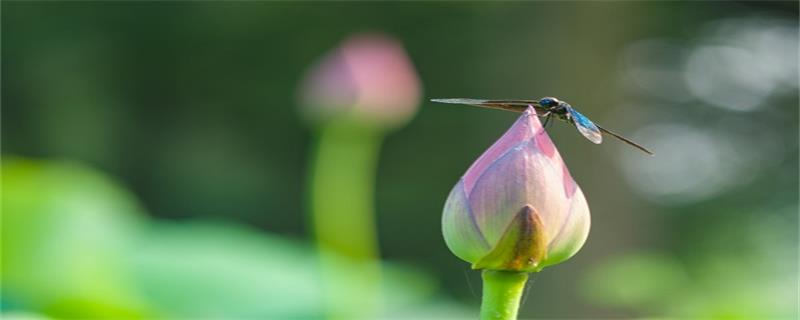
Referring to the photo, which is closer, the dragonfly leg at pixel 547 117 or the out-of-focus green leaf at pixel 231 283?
the dragonfly leg at pixel 547 117

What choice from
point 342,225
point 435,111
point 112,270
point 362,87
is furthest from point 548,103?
point 435,111

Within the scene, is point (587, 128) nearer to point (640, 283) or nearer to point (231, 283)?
point (231, 283)

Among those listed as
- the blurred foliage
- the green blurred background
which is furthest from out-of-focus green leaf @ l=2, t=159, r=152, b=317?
the green blurred background

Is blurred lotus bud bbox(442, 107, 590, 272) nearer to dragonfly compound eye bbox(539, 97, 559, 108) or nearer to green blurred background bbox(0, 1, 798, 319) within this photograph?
dragonfly compound eye bbox(539, 97, 559, 108)

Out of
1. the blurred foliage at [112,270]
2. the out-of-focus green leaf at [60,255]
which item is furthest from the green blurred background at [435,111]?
the out-of-focus green leaf at [60,255]

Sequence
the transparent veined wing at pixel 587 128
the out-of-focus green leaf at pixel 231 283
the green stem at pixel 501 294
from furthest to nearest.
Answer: the out-of-focus green leaf at pixel 231 283 < the transparent veined wing at pixel 587 128 < the green stem at pixel 501 294

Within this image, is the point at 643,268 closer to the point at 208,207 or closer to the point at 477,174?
the point at 477,174

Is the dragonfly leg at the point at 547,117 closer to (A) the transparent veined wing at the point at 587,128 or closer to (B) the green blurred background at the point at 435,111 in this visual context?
(A) the transparent veined wing at the point at 587,128
